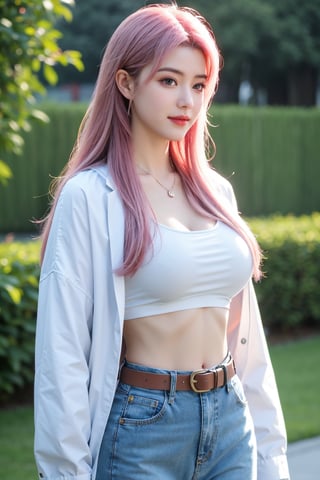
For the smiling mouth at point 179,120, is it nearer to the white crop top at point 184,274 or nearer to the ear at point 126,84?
the ear at point 126,84

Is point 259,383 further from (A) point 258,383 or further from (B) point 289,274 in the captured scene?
(B) point 289,274

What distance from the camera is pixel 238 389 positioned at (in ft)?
8.85

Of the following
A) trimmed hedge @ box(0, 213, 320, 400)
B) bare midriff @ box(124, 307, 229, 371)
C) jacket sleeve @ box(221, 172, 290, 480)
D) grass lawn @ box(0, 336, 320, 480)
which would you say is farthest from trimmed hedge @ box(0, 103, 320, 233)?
bare midriff @ box(124, 307, 229, 371)

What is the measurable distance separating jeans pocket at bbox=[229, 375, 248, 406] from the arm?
0.48 feet

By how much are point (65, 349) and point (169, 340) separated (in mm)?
295

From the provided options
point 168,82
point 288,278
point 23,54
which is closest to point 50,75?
point 23,54

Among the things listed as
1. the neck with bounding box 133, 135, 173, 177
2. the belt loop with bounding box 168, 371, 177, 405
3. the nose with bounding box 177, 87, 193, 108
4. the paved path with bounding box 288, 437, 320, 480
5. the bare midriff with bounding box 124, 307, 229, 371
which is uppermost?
the nose with bounding box 177, 87, 193, 108

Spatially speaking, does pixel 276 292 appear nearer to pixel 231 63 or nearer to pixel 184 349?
pixel 184 349

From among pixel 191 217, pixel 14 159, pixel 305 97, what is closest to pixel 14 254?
pixel 191 217

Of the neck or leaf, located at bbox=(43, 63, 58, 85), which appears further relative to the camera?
leaf, located at bbox=(43, 63, 58, 85)

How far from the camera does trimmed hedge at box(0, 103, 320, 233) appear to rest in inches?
773

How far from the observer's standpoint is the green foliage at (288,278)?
9508 millimetres

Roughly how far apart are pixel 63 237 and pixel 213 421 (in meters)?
0.64

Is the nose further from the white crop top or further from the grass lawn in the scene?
the grass lawn
